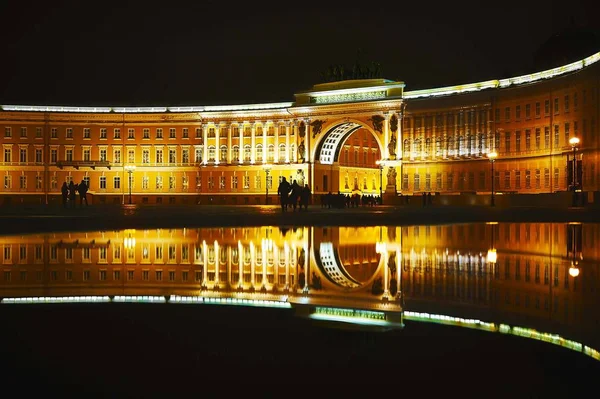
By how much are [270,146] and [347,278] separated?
244ft

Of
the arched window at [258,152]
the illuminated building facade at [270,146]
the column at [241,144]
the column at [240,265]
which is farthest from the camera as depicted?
the column at [241,144]

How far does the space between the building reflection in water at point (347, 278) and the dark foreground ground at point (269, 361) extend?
46 cm

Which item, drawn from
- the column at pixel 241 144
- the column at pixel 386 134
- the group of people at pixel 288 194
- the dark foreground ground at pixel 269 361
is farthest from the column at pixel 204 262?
the column at pixel 241 144

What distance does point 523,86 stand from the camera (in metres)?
64.4

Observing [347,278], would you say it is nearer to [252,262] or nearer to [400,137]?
[252,262]

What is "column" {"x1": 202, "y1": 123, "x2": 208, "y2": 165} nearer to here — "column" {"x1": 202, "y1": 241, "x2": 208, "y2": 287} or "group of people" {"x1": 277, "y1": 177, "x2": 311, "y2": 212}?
"group of people" {"x1": 277, "y1": 177, "x2": 311, "y2": 212}

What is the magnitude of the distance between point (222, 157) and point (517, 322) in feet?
261

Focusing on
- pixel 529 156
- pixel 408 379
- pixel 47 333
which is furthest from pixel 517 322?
pixel 529 156

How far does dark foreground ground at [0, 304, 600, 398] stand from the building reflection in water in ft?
1.52

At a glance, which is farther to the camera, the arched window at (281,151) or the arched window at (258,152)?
the arched window at (258,152)

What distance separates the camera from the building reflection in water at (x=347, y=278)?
6.39 metres

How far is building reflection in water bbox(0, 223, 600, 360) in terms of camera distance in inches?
252

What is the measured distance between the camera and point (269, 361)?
4684 mm

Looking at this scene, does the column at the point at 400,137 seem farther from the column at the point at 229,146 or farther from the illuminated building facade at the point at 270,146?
the column at the point at 229,146
